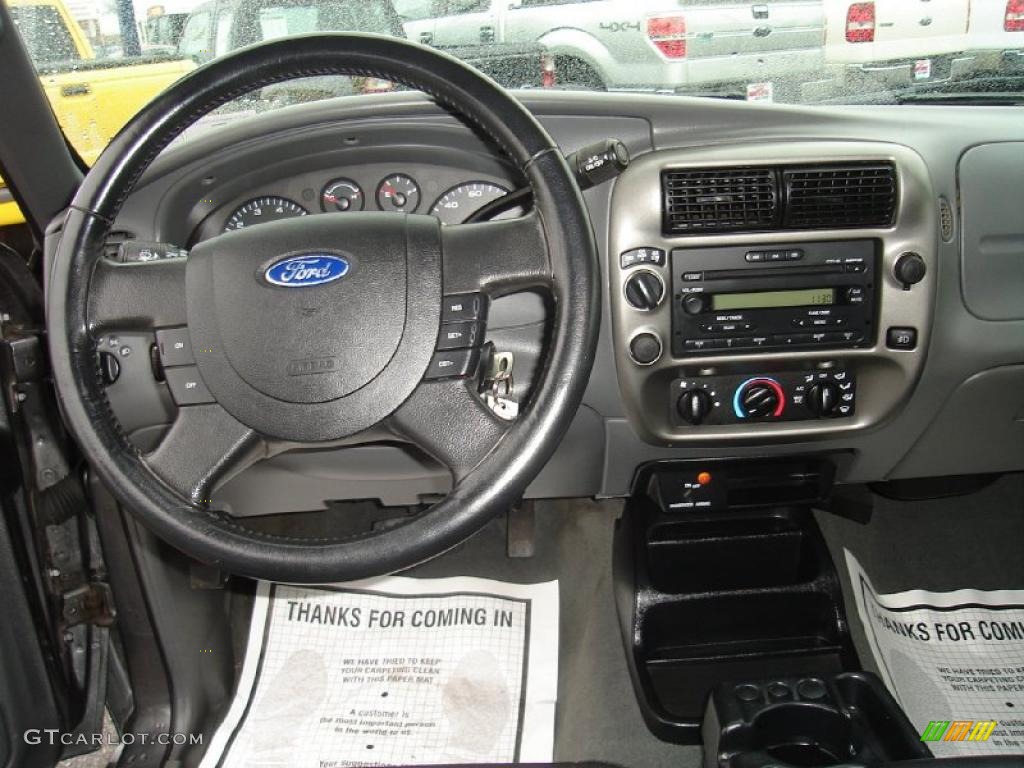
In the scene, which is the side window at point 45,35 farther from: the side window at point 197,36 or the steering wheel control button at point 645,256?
the steering wheel control button at point 645,256

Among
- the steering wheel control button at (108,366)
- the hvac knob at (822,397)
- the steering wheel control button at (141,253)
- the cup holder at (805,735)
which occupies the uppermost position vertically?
the steering wheel control button at (141,253)

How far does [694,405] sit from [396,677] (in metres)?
0.68

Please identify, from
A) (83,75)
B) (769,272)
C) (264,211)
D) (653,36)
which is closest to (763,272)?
(769,272)

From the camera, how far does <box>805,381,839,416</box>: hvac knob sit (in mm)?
1304

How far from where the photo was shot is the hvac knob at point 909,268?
1243 millimetres

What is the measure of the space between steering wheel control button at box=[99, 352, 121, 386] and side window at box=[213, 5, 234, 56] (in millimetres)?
431

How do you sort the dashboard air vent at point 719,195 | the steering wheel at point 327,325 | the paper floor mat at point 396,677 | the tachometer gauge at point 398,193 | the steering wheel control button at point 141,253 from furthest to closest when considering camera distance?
1. the paper floor mat at point 396,677
2. the tachometer gauge at point 398,193
3. the dashboard air vent at point 719,195
4. the steering wheel control button at point 141,253
5. the steering wheel at point 327,325

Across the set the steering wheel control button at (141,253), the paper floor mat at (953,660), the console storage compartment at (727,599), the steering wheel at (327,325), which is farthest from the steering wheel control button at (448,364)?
the paper floor mat at (953,660)

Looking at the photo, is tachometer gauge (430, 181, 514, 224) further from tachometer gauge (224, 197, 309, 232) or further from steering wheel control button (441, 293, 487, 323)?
steering wheel control button (441, 293, 487, 323)

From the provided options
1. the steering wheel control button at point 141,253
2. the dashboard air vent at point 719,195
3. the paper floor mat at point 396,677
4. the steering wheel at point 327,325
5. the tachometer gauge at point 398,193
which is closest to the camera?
the steering wheel at point 327,325

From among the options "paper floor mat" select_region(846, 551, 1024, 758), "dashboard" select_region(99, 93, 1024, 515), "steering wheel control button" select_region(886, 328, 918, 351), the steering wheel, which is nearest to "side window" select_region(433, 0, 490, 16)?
"dashboard" select_region(99, 93, 1024, 515)

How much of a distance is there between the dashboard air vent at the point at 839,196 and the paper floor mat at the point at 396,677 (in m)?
0.81

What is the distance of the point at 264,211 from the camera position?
53.6 inches

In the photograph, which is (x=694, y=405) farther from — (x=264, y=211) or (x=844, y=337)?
(x=264, y=211)
